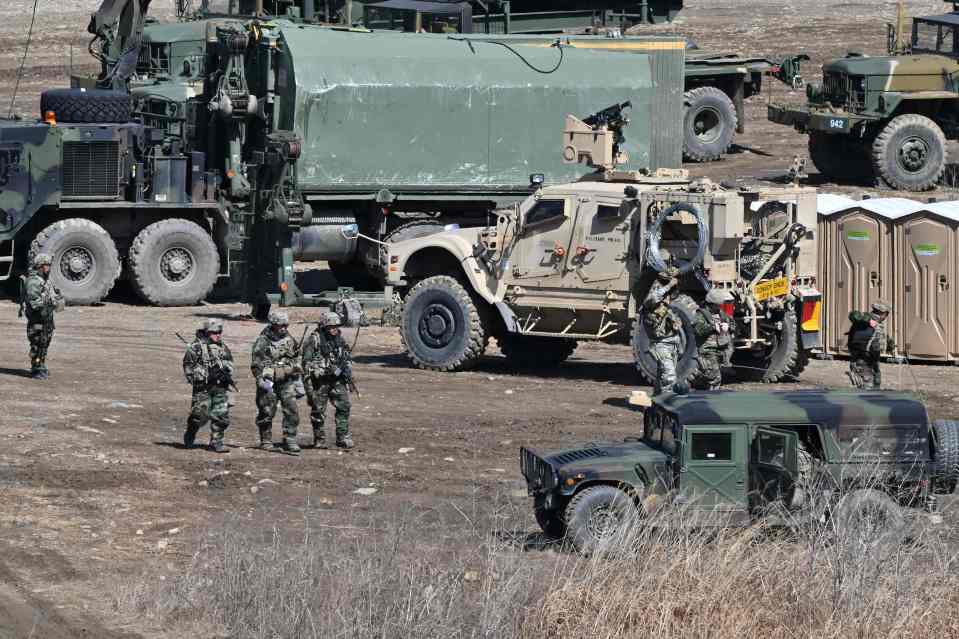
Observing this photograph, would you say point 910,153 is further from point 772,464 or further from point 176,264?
point 772,464

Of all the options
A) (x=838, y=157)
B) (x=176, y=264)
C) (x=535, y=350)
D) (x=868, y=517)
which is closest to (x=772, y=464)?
(x=868, y=517)

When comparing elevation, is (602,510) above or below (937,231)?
below

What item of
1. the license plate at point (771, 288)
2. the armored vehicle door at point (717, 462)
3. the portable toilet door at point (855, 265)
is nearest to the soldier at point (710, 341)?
the license plate at point (771, 288)

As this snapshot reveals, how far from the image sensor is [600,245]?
57.7ft

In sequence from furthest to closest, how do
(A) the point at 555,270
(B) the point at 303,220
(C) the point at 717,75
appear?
(C) the point at 717,75 < (B) the point at 303,220 < (A) the point at 555,270

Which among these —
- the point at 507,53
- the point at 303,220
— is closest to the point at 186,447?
the point at 303,220

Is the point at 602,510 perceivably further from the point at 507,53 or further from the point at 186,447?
the point at 507,53

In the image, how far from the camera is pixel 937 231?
18891 mm

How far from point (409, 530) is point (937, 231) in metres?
9.25

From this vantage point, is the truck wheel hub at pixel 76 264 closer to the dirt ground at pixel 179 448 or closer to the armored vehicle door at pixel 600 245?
the dirt ground at pixel 179 448

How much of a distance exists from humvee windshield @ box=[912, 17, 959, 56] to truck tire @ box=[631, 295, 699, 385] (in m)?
14.0

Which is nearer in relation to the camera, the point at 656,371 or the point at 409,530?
the point at 409,530

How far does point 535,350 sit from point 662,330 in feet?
11.1

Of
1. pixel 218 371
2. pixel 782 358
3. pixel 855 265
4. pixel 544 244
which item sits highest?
pixel 544 244
